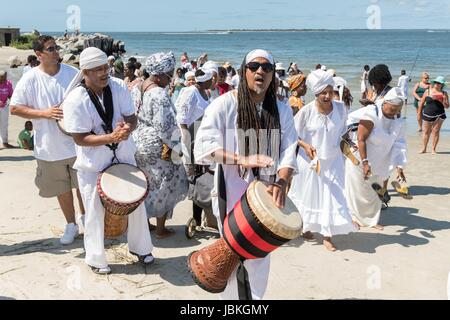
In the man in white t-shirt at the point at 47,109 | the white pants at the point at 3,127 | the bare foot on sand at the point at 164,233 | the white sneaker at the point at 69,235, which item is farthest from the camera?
the white pants at the point at 3,127

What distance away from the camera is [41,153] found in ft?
17.5

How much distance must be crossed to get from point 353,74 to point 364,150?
101 ft

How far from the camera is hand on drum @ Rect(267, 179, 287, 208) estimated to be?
320 cm

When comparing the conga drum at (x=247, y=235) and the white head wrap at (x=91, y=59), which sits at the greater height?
the white head wrap at (x=91, y=59)

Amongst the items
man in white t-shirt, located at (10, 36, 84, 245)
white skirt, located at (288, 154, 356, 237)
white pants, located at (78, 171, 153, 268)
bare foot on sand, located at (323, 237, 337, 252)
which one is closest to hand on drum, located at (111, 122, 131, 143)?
white pants, located at (78, 171, 153, 268)

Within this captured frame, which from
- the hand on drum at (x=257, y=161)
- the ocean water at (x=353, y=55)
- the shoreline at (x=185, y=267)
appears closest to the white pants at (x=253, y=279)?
the hand on drum at (x=257, y=161)

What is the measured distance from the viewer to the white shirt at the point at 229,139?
3416 millimetres

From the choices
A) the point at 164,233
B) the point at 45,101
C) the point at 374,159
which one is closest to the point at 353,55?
the point at 374,159

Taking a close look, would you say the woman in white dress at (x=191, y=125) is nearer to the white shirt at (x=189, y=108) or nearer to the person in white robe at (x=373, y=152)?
the white shirt at (x=189, y=108)

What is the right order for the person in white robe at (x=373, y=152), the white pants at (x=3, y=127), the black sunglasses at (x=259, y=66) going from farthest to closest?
the white pants at (x=3, y=127)
the person in white robe at (x=373, y=152)
the black sunglasses at (x=259, y=66)

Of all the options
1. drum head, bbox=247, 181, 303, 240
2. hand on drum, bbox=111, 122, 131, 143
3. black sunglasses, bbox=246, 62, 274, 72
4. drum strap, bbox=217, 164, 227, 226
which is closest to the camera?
drum head, bbox=247, 181, 303, 240

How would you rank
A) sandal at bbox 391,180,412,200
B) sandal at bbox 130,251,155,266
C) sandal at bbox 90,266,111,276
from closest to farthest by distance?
sandal at bbox 90,266,111,276 → sandal at bbox 130,251,155,266 → sandal at bbox 391,180,412,200

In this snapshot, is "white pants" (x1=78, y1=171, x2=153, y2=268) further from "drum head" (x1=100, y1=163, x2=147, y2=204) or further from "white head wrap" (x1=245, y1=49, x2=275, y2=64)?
"white head wrap" (x1=245, y1=49, x2=275, y2=64)
